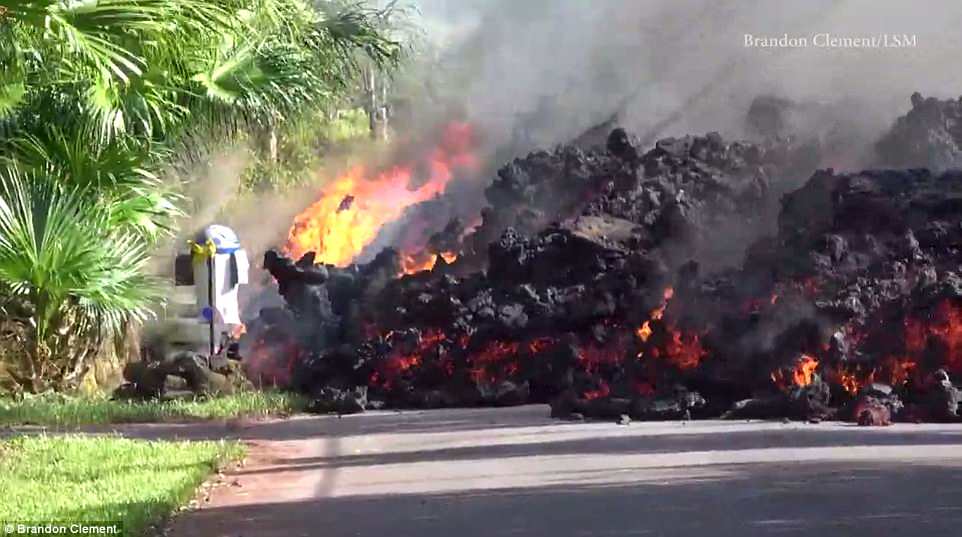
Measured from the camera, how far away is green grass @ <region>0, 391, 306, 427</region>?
13.9 meters

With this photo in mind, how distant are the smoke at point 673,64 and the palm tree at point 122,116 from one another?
9273 millimetres

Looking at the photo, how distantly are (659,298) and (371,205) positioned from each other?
6458mm

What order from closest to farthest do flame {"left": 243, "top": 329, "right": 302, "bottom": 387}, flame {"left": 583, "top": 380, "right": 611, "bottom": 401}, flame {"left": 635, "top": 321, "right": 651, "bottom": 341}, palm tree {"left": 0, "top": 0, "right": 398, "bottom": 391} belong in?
palm tree {"left": 0, "top": 0, "right": 398, "bottom": 391} < flame {"left": 583, "top": 380, "right": 611, "bottom": 401} < flame {"left": 635, "top": 321, "right": 651, "bottom": 341} < flame {"left": 243, "top": 329, "right": 302, "bottom": 387}

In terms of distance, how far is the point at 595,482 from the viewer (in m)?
8.92

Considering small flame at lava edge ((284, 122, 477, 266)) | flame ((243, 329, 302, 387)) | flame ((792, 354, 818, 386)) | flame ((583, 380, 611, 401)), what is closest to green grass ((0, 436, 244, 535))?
flame ((583, 380, 611, 401))

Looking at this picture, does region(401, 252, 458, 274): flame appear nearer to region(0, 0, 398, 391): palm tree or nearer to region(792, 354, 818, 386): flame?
region(792, 354, 818, 386): flame

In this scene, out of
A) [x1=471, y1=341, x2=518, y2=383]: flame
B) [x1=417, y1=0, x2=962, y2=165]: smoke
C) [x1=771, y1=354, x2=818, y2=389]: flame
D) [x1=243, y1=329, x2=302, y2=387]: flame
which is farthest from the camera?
[x1=417, y1=0, x2=962, y2=165]: smoke

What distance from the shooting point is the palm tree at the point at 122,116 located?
8.70 meters

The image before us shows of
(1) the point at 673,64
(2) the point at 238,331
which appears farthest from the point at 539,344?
(1) the point at 673,64

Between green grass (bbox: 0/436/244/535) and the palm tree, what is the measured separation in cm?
95

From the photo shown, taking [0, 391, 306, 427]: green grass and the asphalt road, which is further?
[0, 391, 306, 427]: green grass

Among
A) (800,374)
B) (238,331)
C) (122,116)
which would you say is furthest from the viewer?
(238,331)

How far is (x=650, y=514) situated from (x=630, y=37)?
13806 mm

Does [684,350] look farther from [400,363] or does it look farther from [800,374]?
[400,363]
